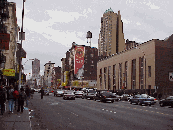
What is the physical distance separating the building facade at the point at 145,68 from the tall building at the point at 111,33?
212 feet

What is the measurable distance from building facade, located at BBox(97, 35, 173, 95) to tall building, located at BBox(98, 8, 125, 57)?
64479 millimetres

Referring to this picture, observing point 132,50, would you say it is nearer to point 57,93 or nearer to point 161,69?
point 161,69

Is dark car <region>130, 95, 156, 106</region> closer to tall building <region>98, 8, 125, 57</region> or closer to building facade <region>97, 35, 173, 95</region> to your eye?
building facade <region>97, 35, 173, 95</region>

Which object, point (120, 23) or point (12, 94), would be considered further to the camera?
point (120, 23)

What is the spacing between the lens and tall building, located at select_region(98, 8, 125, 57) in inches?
6978

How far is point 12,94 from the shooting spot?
64.0 feet

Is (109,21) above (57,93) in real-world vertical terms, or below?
above

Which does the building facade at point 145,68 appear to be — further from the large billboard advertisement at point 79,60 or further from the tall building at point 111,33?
the tall building at point 111,33

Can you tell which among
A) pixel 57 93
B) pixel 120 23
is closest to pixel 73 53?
pixel 120 23

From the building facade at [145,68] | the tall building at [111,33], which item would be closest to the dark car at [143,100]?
the building facade at [145,68]

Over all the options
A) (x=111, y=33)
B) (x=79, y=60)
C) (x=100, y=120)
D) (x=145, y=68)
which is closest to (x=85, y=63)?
(x=79, y=60)

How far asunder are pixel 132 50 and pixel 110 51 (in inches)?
3263

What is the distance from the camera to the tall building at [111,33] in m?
177

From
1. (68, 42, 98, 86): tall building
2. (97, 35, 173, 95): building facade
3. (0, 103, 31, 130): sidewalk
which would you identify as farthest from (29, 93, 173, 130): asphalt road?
(68, 42, 98, 86): tall building
